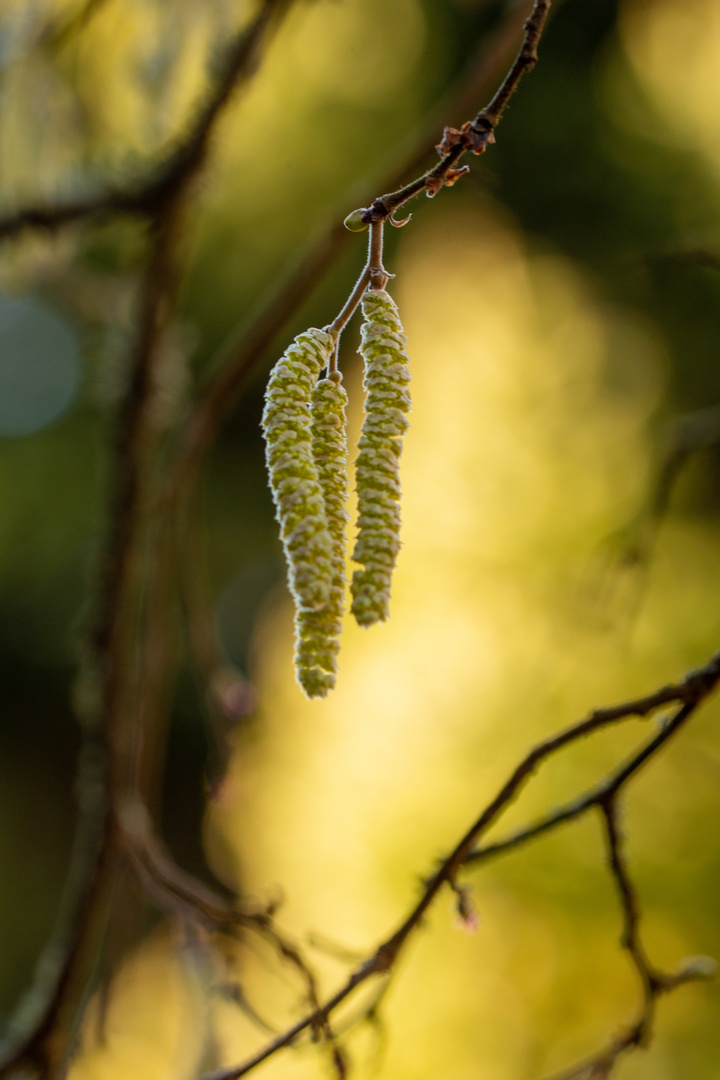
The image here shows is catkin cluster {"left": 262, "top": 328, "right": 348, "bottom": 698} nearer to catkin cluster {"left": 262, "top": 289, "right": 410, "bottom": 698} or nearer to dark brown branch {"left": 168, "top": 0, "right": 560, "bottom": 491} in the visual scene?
catkin cluster {"left": 262, "top": 289, "right": 410, "bottom": 698}

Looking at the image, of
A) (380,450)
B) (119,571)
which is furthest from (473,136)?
(119,571)

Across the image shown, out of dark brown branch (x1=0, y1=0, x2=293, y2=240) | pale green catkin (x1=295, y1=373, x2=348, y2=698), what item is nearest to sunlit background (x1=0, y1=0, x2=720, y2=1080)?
dark brown branch (x1=0, y1=0, x2=293, y2=240)

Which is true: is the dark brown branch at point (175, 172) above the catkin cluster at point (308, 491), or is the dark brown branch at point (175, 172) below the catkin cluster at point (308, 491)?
above

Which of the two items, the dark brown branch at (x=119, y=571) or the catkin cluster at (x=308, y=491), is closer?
the catkin cluster at (x=308, y=491)

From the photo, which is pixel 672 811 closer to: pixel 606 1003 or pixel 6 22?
pixel 606 1003

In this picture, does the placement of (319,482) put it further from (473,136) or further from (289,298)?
(289,298)

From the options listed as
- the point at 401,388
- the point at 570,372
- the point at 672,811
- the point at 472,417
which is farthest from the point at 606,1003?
the point at 401,388

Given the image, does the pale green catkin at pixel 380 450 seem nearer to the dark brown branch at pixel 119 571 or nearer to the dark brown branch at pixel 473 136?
the dark brown branch at pixel 473 136

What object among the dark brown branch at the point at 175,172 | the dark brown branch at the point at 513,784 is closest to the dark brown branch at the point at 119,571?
the dark brown branch at the point at 175,172
